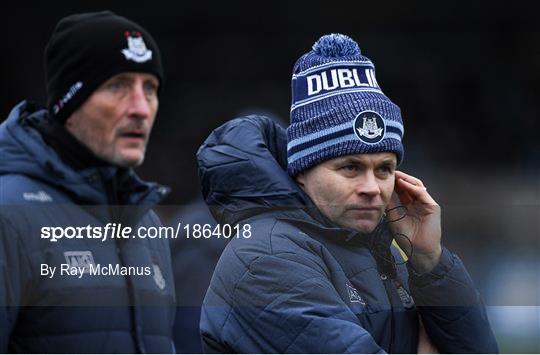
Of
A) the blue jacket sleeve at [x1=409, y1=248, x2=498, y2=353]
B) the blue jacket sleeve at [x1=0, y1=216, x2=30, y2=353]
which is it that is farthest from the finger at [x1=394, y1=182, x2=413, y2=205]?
the blue jacket sleeve at [x1=0, y1=216, x2=30, y2=353]

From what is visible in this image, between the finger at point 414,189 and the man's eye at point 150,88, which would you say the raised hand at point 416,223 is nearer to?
the finger at point 414,189

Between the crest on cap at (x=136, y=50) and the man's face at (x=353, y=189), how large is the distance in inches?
21.0

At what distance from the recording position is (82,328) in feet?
6.14

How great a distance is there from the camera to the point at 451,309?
174cm

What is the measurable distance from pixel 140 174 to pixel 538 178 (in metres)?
1.17

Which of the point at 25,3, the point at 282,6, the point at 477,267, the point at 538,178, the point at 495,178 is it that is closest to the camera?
the point at 477,267

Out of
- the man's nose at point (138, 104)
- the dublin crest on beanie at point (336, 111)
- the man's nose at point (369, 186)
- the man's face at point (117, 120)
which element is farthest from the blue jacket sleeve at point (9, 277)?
the man's nose at point (369, 186)

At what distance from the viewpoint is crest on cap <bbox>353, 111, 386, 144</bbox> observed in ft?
5.71

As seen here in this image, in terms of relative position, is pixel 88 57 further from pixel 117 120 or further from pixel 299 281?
pixel 299 281

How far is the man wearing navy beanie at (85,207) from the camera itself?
1.84 meters

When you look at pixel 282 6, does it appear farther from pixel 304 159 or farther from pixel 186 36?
pixel 304 159

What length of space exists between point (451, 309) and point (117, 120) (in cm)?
77

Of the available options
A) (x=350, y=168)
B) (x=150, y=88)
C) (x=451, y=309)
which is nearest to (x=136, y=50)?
(x=150, y=88)

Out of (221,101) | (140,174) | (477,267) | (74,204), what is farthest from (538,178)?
(74,204)
